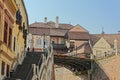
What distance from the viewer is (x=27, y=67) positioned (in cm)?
3188

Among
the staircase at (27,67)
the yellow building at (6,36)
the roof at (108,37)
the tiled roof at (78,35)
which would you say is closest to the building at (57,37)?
the tiled roof at (78,35)

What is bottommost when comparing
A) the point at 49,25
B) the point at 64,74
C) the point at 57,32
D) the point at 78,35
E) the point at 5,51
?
the point at 64,74

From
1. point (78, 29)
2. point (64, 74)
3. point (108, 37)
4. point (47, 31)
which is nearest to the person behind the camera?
point (64, 74)

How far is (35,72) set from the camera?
28000 millimetres

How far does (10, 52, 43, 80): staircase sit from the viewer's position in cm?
2854

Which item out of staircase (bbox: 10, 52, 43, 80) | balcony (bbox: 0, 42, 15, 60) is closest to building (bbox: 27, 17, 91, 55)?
staircase (bbox: 10, 52, 43, 80)

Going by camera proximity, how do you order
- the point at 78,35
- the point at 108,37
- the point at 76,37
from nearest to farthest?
the point at 108,37 → the point at 76,37 → the point at 78,35

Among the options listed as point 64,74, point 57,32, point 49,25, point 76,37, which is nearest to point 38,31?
point 57,32

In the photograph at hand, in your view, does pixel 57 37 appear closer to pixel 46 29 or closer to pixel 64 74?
pixel 46 29

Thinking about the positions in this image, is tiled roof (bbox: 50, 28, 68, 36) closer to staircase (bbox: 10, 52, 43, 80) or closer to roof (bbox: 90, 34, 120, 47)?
roof (bbox: 90, 34, 120, 47)

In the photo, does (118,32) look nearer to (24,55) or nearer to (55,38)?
(55,38)

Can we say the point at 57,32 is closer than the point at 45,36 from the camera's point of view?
No

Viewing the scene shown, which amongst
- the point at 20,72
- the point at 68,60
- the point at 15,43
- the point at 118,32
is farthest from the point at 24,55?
the point at 118,32

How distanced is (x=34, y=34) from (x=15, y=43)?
187 feet
